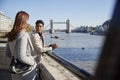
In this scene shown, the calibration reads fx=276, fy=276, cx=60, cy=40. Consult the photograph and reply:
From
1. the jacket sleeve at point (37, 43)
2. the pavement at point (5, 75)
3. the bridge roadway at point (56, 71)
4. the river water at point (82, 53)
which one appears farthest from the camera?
the pavement at point (5, 75)

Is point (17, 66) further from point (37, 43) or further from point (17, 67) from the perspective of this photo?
point (37, 43)

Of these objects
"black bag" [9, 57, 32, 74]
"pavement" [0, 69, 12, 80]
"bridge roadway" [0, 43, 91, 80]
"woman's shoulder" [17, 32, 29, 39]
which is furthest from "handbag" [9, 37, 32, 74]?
"pavement" [0, 69, 12, 80]

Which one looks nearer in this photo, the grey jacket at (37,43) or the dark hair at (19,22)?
the dark hair at (19,22)

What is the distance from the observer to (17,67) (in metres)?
3.47

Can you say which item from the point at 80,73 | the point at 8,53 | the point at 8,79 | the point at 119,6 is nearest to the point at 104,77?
the point at 119,6

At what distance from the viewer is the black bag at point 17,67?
3412mm

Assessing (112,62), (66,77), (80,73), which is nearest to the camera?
(112,62)

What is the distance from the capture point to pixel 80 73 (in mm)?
2514

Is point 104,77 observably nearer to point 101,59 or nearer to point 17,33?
point 101,59

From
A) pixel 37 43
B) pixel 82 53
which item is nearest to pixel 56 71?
pixel 37 43

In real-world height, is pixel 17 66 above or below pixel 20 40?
below

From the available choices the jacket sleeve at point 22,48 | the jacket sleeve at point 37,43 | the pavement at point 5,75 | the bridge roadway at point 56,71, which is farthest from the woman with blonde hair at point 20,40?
the pavement at point 5,75

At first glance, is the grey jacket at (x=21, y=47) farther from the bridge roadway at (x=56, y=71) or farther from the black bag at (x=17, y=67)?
the bridge roadway at (x=56, y=71)

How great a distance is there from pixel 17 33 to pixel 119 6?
2896mm
